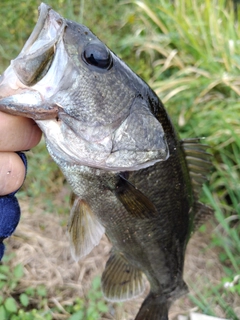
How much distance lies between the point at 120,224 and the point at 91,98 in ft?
1.60

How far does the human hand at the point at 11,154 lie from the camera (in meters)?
0.79

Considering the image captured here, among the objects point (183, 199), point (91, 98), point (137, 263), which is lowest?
point (137, 263)

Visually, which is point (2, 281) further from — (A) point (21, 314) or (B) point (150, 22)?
(B) point (150, 22)

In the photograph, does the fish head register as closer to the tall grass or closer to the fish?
the fish

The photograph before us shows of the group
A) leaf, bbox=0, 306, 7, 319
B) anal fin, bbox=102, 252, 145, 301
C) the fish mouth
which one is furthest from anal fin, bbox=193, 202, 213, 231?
leaf, bbox=0, 306, 7, 319

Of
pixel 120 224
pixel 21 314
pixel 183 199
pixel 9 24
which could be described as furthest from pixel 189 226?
pixel 9 24

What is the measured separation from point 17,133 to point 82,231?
1.48 feet

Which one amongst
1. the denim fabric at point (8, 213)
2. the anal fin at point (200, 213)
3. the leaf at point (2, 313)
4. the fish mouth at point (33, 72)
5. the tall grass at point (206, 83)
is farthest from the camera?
the tall grass at point (206, 83)

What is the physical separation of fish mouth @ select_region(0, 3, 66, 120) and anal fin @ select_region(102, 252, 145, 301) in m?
0.85

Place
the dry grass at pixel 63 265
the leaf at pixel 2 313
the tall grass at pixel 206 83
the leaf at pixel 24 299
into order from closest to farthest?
the leaf at pixel 2 313 → the leaf at pixel 24 299 → the dry grass at pixel 63 265 → the tall grass at pixel 206 83

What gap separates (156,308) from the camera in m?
1.43

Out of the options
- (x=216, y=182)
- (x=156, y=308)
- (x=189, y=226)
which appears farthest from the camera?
(x=216, y=182)

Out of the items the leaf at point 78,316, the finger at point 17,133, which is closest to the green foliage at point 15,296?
the leaf at point 78,316

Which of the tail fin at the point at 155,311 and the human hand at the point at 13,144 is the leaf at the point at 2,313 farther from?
the human hand at the point at 13,144
